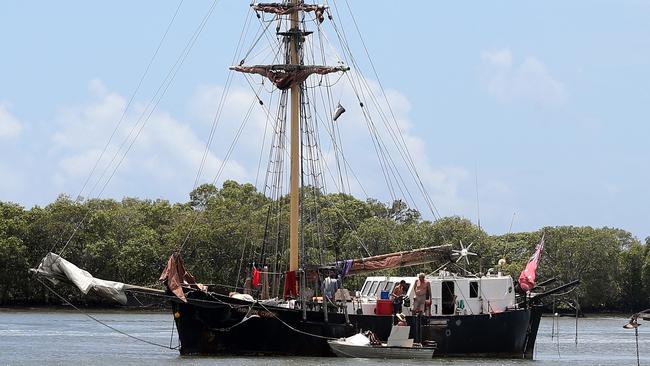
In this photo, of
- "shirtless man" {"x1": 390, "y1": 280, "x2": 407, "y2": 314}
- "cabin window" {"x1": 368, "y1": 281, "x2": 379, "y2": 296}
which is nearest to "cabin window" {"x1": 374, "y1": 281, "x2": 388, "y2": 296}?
"cabin window" {"x1": 368, "y1": 281, "x2": 379, "y2": 296}

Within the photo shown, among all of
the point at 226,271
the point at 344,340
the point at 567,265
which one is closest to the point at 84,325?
the point at 226,271

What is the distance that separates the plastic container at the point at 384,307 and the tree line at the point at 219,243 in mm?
48962

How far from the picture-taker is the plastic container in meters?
55.3

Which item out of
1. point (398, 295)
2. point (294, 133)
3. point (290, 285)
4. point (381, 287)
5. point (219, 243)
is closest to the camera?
point (398, 295)

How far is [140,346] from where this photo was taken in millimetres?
65688

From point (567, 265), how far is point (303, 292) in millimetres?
74765

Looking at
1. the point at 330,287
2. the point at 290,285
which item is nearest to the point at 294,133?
the point at 290,285

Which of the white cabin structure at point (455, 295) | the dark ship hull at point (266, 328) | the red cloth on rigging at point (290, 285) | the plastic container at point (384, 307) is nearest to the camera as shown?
the dark ship hull at point (266, 328)

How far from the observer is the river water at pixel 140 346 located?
2122 inches

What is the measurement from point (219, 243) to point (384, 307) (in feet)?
207

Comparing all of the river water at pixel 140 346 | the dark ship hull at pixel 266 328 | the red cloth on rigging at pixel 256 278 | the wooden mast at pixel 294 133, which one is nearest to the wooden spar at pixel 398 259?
the wooden mast at pixel 294 133

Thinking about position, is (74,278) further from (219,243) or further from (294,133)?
(219,243)

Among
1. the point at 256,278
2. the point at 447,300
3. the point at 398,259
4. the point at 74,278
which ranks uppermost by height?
the point at 398,259

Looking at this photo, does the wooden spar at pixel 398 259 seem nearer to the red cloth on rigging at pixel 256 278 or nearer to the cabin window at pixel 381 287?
the cabin window at pixel 381 287
